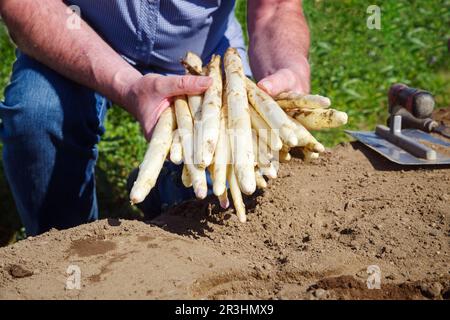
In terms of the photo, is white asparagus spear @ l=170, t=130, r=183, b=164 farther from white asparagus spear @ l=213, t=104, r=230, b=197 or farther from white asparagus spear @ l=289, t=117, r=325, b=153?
white asparagus spear @ l=289, t=117, r=325, b=153

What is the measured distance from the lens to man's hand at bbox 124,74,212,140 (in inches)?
99.3

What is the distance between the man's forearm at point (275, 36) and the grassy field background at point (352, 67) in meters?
1.21

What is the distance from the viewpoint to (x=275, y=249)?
2.41 meters

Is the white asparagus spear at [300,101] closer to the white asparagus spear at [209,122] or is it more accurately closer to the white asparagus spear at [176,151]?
the white asparagus spear at [209,122]

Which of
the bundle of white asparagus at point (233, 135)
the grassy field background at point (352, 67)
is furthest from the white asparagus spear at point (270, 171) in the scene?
the grassy field background at point (352, 67)

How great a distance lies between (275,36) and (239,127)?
0.90 m

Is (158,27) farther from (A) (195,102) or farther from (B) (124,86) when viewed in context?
(A) (195,102)

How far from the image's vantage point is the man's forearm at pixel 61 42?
2852 mm

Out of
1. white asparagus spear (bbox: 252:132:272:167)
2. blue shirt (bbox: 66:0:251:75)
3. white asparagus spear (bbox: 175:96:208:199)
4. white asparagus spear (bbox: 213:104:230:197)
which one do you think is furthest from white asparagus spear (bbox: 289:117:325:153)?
blue shirt (bbox: 66:0:251:75)

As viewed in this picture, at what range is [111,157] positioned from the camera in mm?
4219

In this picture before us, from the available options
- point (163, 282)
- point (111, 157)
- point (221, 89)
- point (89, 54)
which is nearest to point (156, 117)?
point (221, 89)

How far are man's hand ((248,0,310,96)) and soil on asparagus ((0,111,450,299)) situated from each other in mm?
409

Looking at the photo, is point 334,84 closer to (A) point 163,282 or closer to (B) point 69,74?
(B) point 69,74
